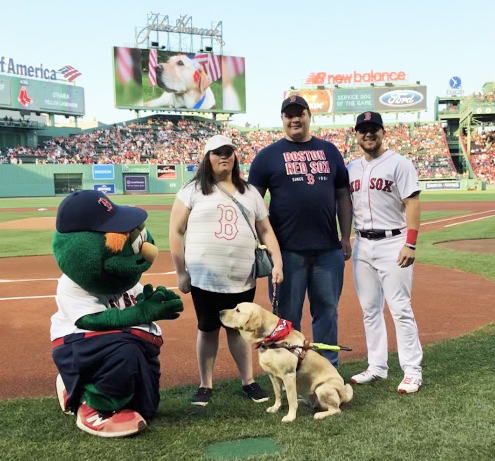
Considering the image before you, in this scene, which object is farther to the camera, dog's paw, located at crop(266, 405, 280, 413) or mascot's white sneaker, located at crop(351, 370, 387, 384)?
mascot's white sneaker, located at crop(351, 370, 387, 384)

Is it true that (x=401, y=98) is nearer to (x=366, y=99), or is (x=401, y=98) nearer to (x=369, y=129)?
(x=366, y=99)

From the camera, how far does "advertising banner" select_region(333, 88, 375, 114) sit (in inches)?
2544

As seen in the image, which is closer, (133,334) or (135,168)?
(133,334)

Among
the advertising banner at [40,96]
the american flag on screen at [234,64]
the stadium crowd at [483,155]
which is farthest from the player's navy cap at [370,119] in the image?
the american flag on screen at [234,64]

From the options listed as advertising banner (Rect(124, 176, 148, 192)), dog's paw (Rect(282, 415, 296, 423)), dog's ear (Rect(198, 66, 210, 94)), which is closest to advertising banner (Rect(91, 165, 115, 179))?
advertising banner (Rect(124, 176, 148, 192))

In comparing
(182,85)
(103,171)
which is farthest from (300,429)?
(182,85)

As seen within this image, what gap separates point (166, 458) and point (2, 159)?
50.7 m

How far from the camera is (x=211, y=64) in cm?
5722

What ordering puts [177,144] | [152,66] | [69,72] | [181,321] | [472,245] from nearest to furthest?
1. [181,321]
2. [472,245]
3. [152,66]
4. [177,144]
5. [69,72]

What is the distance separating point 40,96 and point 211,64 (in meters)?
18.4

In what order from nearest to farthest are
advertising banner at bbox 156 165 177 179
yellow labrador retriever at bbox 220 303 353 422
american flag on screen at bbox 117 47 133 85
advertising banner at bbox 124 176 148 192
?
yellow labrador retriever at bbox 220 303 353 422, advertising banner at bbox 124 176 148 192, advertising banner at bbox 156 165 177 179, american flag on screen at bbox 117 47 133 85

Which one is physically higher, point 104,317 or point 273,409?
point 104,317

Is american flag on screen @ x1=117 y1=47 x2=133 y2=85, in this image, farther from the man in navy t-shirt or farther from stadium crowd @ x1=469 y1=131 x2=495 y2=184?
the man in navy t-shirt

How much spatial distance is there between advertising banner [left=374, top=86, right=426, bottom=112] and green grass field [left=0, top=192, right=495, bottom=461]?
63679 millimetres
